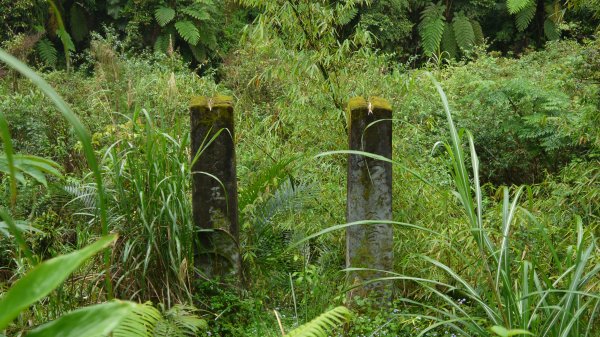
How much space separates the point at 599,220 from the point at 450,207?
98 centimetres

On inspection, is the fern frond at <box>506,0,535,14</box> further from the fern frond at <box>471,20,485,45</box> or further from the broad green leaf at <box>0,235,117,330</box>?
the broad green leaf at <box>0,235,117,330</box>

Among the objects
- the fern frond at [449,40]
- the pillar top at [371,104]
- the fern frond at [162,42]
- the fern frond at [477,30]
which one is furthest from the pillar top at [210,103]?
the fern frond at [477,30]

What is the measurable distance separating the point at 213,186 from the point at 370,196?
2.77ft

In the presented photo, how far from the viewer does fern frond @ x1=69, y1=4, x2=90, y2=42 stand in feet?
45.1

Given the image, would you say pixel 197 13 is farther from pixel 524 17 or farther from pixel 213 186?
pixel 213 186

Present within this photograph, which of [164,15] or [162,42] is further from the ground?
[164,15]

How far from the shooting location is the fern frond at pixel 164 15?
12656 mm

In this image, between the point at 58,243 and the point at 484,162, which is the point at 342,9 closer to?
the point at 58,243

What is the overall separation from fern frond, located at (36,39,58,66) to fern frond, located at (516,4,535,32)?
8815mm

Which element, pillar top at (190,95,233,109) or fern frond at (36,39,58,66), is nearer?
pillar top at (190,95,233,109)

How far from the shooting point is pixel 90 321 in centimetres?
93

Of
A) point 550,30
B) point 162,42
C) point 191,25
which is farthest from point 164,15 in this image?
point 550,30

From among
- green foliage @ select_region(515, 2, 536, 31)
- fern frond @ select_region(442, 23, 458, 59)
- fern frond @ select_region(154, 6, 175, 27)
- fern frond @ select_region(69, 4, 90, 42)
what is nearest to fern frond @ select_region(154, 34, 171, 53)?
fern frond @ select_region(154, 6, 175, 27)

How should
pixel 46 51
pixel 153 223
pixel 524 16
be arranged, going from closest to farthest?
pixel 153 223, pixel 46 51, pixel 524 16
